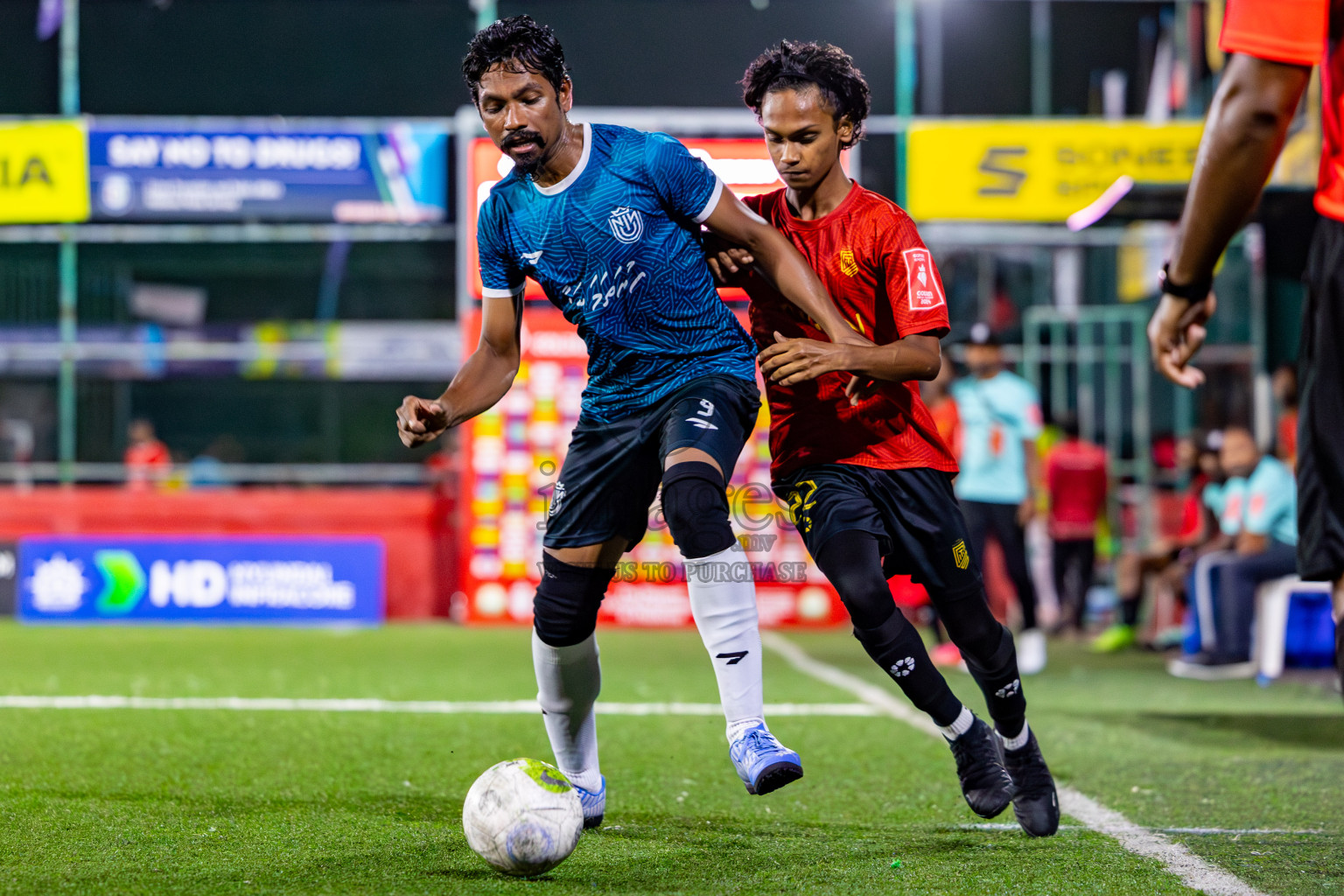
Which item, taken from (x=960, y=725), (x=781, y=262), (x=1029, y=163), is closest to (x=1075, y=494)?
(x=1029, y=163)

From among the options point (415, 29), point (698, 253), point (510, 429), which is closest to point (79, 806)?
point (698, 253)

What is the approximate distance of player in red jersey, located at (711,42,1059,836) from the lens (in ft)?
12.3

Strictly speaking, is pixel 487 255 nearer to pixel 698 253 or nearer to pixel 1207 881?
pixel 698 253

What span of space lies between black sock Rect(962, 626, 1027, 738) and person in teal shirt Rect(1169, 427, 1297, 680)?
17.2 feet

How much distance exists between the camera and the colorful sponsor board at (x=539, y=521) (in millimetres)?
12828

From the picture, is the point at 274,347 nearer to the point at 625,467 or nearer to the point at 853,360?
the point at 625,467

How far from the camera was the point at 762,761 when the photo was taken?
3297mm

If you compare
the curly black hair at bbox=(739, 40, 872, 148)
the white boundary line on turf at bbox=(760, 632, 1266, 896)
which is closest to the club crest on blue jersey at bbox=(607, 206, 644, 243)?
the curly black hair at bbox=(739, 40, 872, 148)

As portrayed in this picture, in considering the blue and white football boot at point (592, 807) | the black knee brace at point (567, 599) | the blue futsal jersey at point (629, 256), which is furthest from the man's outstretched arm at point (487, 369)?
the blue and white football boot at point (592, 807)

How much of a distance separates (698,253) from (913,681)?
124 centimetres

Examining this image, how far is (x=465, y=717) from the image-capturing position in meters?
6.35

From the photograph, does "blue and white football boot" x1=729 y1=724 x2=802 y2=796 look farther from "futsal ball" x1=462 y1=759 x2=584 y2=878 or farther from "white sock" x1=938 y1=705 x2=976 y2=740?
"white sock" x1=938 y1=705 x2=976 y2=740

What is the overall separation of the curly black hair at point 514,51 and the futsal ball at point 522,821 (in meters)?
1.71

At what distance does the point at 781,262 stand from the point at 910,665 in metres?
1.08
